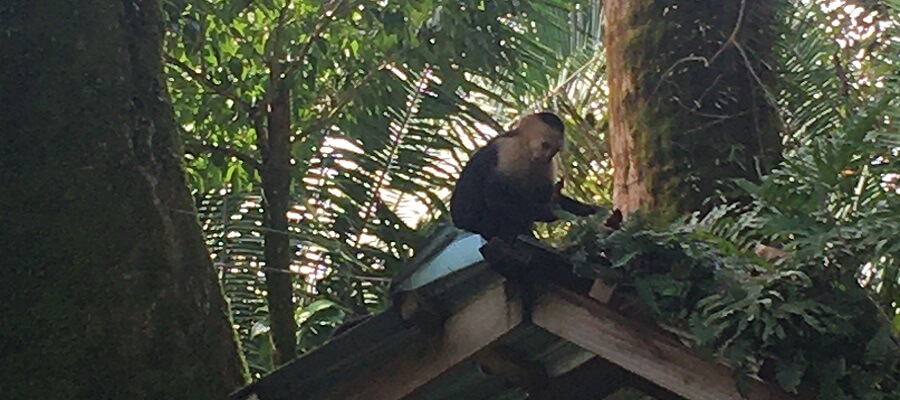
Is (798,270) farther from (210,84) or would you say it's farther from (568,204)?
(210,84)

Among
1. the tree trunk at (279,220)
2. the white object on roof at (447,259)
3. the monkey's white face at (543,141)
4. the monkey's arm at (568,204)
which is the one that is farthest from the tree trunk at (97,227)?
the monkey's white face at (543,141)

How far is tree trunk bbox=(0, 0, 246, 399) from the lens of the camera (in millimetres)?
3125

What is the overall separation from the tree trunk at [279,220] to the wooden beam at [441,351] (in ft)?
5.07

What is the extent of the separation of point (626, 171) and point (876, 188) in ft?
6.17

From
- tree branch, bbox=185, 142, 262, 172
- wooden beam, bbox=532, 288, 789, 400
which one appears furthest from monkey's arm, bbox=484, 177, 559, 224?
wooden beam, bbox=532, 288, 789, 400

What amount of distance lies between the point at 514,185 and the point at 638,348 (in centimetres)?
231

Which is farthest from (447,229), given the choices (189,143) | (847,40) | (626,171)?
(847,40)

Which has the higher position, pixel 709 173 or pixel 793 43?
pixel 793 43

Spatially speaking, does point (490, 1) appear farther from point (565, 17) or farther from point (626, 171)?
point (565, 17)

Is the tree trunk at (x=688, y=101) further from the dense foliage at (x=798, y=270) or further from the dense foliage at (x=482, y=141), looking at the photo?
the dense foliage at (x=798, y=270)

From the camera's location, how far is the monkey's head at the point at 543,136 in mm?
5008

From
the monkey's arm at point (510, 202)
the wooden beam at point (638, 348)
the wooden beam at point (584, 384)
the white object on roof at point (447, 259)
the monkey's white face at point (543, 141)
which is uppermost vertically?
the monkey's white face at point (543, 141)

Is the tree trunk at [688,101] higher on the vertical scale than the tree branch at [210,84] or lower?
lower

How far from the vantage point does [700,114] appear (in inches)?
175
